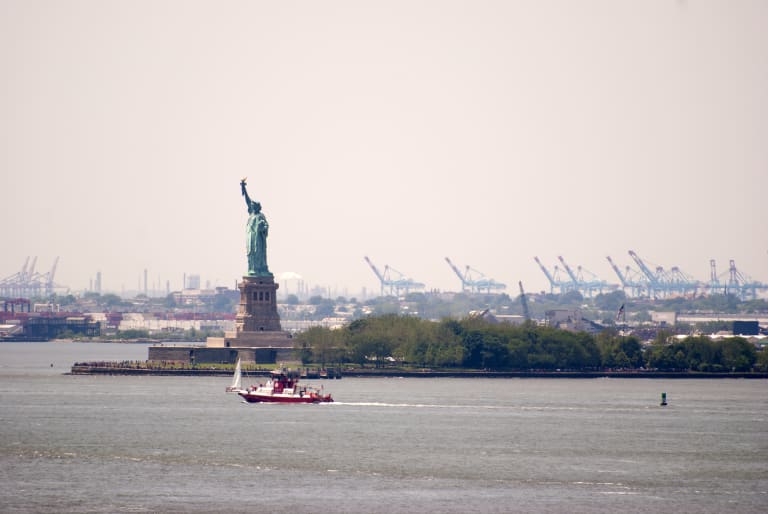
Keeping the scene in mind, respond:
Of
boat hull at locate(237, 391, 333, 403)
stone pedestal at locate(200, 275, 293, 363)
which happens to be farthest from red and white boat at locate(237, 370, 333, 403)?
stone pedestal at locate(200, 275, 293, 363)

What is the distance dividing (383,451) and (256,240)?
6534cm

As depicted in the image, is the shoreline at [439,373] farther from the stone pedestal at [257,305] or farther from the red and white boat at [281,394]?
the red and white boat at [281,394]

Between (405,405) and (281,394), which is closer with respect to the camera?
(405,405)

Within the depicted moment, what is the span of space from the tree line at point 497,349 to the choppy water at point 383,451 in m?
22.4

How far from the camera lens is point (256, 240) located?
465 feet

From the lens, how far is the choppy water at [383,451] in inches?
2494

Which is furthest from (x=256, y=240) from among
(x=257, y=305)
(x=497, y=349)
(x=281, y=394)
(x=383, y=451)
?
(x=383, y=451)

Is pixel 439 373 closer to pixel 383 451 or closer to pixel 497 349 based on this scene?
pixel 497 349

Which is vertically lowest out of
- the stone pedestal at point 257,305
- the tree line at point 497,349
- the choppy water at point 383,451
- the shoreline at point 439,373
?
the choppy water at point 383,451

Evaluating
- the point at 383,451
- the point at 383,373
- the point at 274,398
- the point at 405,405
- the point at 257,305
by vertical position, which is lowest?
the point at 383,451

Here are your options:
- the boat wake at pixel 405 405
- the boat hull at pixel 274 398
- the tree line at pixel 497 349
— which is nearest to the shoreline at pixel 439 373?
the tree line at pixel 497 349

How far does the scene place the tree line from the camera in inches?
5576

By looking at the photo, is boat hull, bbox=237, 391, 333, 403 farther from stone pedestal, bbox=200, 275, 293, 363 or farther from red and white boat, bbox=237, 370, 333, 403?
stone pedestal, bbox=200, 275, 293, 363

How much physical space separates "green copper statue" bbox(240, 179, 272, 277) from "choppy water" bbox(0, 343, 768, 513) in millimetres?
24303
